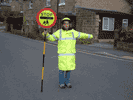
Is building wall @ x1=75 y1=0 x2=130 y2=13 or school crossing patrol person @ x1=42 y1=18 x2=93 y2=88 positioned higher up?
building wall @ x1=75 y1=0 x2=130 y2=13

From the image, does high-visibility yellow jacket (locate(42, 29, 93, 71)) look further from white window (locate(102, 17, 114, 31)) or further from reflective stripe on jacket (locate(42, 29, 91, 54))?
white window (locate(102, 17, 114, 31))

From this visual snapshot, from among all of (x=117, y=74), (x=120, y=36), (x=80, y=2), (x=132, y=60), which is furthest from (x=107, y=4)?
(x=117, y=74)

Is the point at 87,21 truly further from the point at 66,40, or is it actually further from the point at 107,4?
the point at 66,40

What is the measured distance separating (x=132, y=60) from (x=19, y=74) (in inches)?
237

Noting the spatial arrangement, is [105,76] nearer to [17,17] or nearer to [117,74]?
[117,74]

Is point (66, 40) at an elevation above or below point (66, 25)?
below

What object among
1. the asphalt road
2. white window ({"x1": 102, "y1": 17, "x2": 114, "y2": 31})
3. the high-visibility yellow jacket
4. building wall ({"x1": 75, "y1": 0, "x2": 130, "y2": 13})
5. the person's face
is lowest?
the asphalt road

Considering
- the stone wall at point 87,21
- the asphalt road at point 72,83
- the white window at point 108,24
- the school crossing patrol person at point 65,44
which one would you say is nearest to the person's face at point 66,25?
the school crossing patrol person at point 65,44

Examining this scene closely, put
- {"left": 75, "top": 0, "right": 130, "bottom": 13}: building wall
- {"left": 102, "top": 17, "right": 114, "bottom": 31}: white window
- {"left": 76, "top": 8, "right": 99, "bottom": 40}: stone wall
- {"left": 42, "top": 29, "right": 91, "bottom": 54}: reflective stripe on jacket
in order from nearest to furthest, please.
→ {"left": 42, "top": 29, "right": 91, "bottom": 54}: reflective stripe on jacket → {"left": 76, "top": 8, "right": 99, "bottom": 40}: stone wall → {"left": 75, "top": 0, "right": 130, "bottom": 13}: building wall → {"left": 102, "top": 17, "right": 114, "bottom": 31}: white window

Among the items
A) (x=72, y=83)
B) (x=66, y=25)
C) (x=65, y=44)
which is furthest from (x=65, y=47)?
(x=72, y=83)

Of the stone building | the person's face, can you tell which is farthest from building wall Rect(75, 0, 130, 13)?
the person's face

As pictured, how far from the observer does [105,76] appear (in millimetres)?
6449

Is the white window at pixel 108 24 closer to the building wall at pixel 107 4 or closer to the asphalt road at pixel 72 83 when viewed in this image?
the building wall at pixel 107 4

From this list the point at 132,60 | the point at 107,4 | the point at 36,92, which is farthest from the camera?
the point at 107,4
